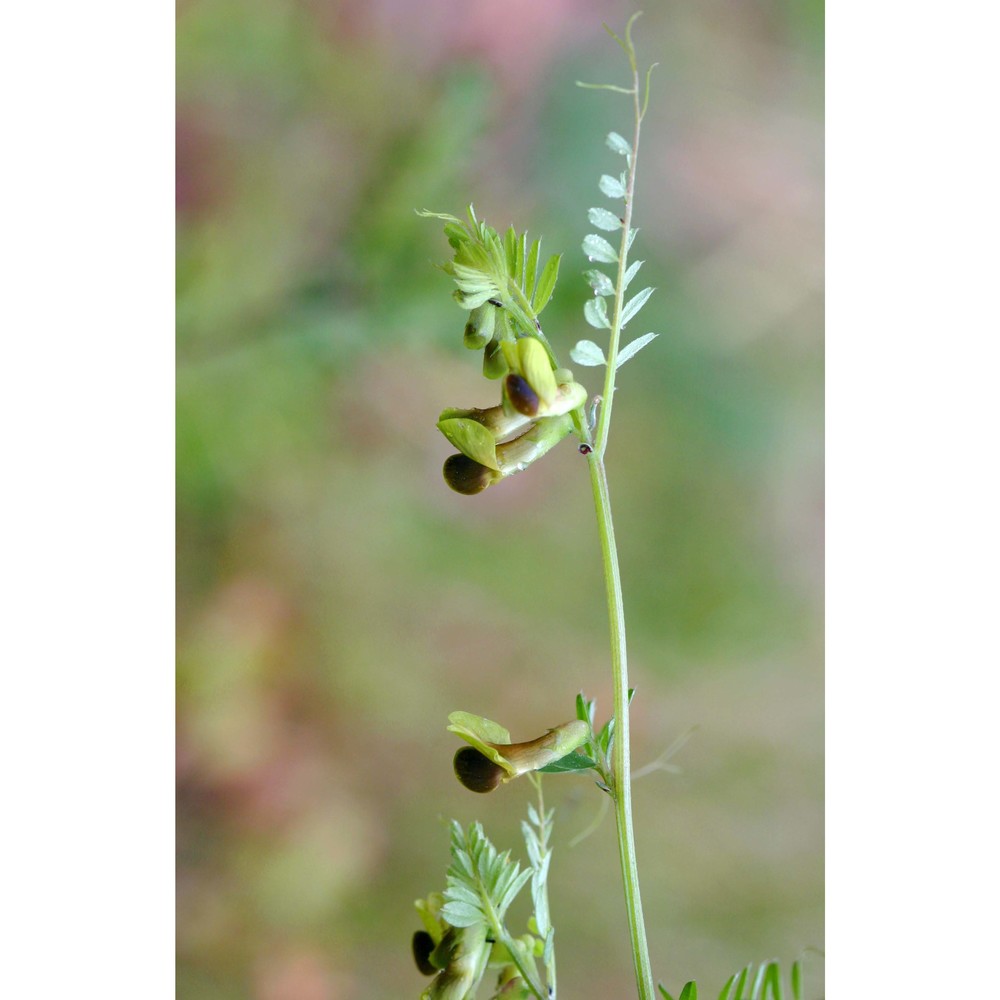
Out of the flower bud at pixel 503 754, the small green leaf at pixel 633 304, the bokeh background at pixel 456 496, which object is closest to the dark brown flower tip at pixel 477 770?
the flower bud at pixel 503 754

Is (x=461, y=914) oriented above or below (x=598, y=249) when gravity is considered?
below

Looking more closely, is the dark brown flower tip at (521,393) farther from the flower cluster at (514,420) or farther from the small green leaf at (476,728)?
the small green leaf at (476,728)

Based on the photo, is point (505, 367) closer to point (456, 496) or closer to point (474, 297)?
point (474, 297)

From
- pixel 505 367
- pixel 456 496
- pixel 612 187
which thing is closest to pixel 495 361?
pixel 505 367

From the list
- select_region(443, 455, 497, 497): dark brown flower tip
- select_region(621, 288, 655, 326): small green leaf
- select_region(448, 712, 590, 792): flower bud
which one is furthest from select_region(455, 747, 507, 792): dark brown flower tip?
select_region(621, 288, 655, 326): small green leaf

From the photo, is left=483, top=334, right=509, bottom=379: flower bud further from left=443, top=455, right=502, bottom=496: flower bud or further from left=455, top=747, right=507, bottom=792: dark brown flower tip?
left=455, top=747, right=507, bottom=792: dark brown flower tip
